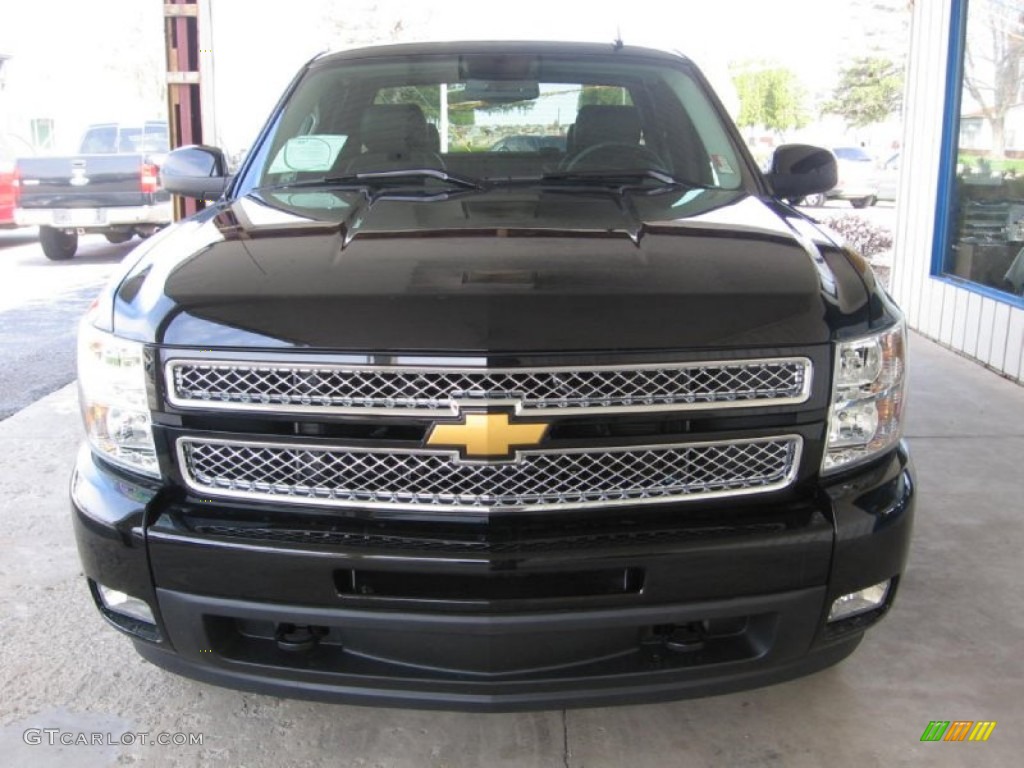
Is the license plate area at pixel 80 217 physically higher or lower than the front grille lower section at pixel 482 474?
lower

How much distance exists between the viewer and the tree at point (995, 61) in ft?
20.6

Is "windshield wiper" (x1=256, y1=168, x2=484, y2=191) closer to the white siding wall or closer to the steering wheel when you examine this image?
the steering wheel

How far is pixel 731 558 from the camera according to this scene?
75.4 inches

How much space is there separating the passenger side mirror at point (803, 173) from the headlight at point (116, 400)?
7.35ft

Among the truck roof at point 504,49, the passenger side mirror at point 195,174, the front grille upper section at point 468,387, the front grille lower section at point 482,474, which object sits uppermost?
the truck roof at point 504,49

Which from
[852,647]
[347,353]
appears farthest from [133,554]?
[852,647]

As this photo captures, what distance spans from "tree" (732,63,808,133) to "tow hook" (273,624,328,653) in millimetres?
41560

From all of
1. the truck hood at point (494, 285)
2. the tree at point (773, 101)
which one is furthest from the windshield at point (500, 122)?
the tree at point (773, 101)

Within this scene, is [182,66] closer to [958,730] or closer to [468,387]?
[468,387]

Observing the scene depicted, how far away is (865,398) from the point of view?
208 centimetres

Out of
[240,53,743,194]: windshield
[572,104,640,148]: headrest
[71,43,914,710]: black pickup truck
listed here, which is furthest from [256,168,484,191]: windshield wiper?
[71,43,914,710]: black pickup truck

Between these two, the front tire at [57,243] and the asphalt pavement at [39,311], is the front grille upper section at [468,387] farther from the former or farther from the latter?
the front tire at [57,243]

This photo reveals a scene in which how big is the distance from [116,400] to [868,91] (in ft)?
119

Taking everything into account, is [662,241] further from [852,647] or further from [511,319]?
[852,647]
